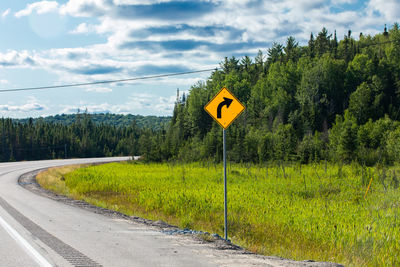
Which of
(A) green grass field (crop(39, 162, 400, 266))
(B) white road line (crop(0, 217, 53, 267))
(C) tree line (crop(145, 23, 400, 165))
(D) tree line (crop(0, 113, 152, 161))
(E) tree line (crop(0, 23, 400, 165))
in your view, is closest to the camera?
(B) white road line (crop(0, 217, 53, 267))

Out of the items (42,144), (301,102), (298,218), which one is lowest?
(42,144)

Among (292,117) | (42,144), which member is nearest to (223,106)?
(292,117)

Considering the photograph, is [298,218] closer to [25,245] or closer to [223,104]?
[223,104]

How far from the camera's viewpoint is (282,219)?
12312mm

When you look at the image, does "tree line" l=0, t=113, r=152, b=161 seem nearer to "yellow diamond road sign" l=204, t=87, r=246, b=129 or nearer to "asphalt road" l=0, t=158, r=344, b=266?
"asphalt road" l=0, t=158, r=344, b=266

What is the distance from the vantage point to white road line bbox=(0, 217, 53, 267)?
6.73m

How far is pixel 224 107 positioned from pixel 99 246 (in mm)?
4489

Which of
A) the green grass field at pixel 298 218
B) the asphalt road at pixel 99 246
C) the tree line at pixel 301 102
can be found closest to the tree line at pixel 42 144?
the tree line at pixel 301 102

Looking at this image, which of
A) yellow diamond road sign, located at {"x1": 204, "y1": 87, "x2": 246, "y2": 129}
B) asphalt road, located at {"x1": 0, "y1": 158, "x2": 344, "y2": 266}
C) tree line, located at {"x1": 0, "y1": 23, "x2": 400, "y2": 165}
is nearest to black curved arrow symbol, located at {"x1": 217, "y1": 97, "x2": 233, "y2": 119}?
yellow diamond road sign, located at {"x1": 204, "y1": 87, "x2": 246, "y2": 129}

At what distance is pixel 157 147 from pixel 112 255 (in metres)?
47.3

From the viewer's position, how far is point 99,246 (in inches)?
313

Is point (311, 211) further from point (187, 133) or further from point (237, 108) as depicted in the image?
point (187, 133)

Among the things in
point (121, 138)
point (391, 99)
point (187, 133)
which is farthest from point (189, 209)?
point (121, 138)

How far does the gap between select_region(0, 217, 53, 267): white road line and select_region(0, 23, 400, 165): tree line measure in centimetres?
3080
